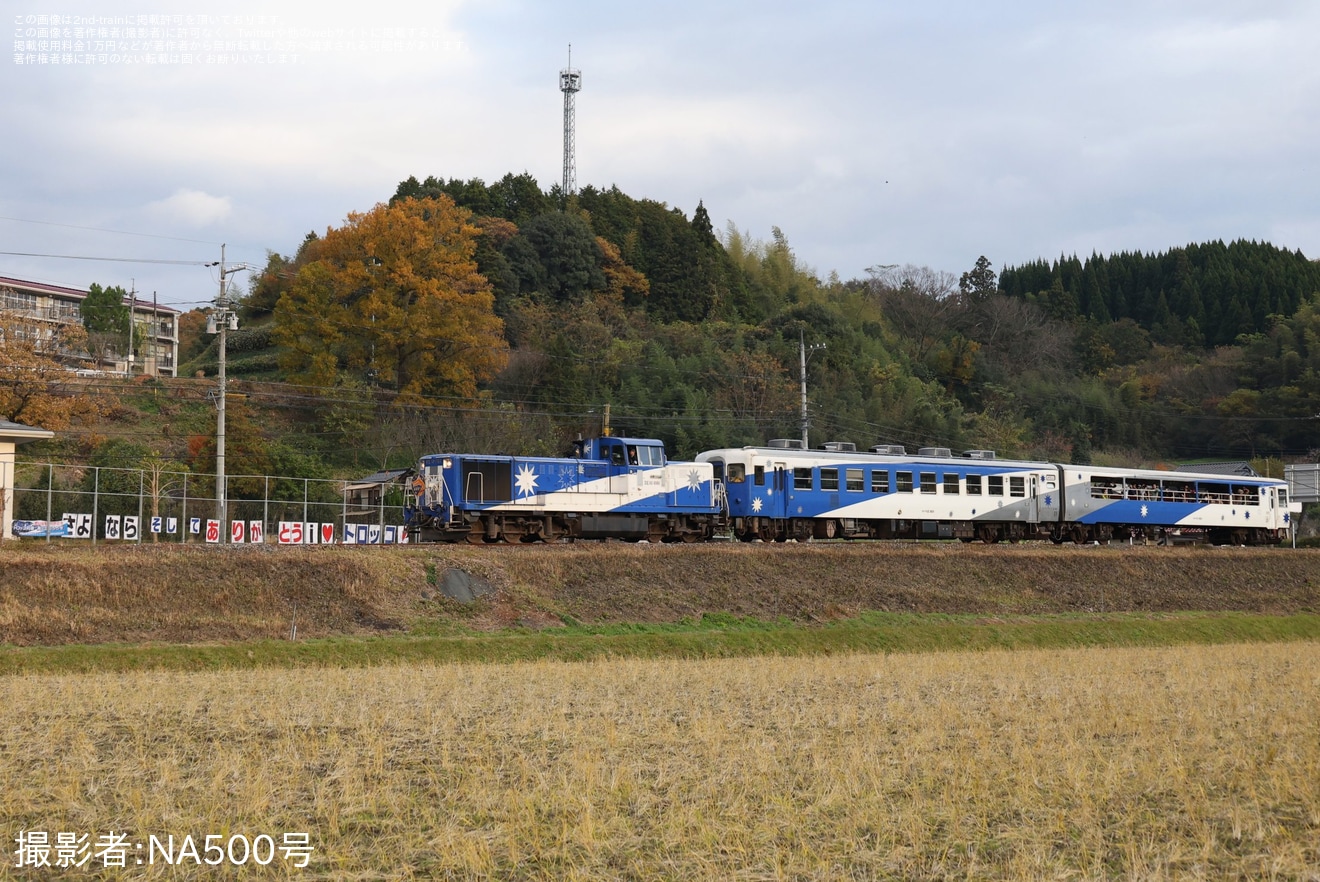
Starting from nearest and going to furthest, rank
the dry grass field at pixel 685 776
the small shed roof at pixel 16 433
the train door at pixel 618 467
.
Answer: the dry grass field at pixel 685 776
the train door at pixel 618 467
the small shed roof at pixel 16 433

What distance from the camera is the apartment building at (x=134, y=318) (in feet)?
276

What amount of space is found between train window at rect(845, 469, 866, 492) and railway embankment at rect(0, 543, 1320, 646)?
A: 3.06 m

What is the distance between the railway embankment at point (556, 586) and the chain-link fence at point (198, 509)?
9537 mm

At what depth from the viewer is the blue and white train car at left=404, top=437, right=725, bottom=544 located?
35.0 meters

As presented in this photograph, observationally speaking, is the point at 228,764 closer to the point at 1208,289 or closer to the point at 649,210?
the point at 649,210

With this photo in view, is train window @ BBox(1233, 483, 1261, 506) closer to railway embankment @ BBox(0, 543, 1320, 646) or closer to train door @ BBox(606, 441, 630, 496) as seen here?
railway embankment @ BBox(0, 543, 1320, 646)

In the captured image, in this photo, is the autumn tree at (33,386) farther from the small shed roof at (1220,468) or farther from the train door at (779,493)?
the small shed roof at (1220,468)

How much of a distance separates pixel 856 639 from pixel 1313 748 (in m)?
17.6

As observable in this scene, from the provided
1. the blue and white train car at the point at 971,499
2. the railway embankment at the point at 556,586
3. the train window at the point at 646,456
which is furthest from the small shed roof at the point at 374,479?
the railway embankment at the point at 556,586

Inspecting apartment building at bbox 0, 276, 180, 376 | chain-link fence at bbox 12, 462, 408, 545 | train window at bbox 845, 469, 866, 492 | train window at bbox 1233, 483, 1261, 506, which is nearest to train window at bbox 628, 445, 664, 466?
train window at bbox 845, 469, 866, 492

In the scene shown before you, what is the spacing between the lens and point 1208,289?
130625mm

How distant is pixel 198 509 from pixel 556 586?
2193 centimetres

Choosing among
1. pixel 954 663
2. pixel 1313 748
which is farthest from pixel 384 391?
pixel 1313 748

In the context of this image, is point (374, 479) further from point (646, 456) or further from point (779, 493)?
point (779, 493)
